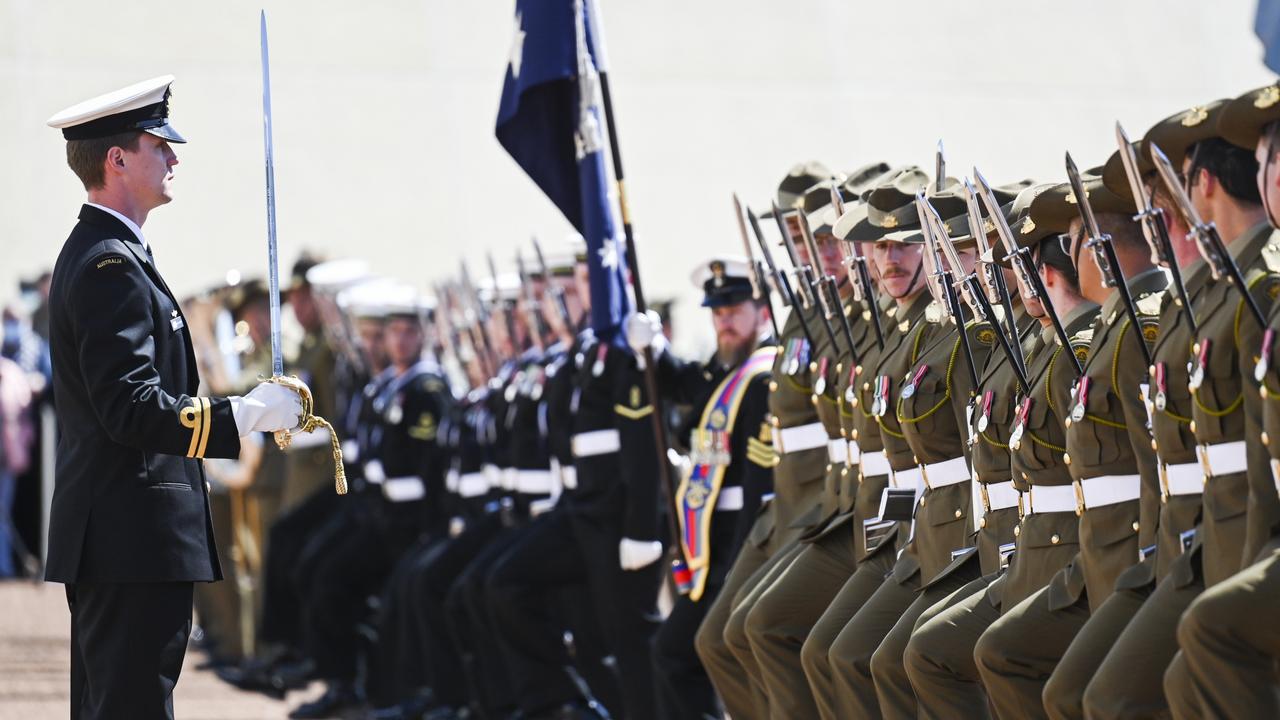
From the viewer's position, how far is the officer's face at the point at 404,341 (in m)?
9.66

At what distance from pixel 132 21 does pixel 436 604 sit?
1034 centimetres

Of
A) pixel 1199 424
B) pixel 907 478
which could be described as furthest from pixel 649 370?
pixel 1199 424

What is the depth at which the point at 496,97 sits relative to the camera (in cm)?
1806

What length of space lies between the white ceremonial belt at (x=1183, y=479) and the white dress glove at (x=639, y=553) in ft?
11.1

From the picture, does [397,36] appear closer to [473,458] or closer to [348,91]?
[348,91]

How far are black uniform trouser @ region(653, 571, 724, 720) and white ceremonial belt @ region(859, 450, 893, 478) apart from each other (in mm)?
1131

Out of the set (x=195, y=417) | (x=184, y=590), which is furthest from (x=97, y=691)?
(x=195, y=417)

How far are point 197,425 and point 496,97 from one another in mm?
14014

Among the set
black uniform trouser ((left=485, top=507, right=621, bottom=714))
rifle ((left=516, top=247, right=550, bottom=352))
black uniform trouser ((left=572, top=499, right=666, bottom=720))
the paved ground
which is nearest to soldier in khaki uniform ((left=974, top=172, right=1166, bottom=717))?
black uniform trouser ((left=572, top=499, right=666, bottom=720))

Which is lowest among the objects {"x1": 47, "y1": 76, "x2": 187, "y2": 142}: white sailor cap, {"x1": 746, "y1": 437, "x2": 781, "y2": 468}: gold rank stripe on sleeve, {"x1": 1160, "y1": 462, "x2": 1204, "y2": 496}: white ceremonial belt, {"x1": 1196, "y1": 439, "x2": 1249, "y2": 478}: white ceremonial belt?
{"x1": 746, "y1": 437, "x2": 781, "y2": 468}: gold rank stripe on sleeve

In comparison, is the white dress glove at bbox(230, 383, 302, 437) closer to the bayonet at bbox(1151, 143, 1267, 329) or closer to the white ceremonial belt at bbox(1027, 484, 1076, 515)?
the white ceremonial belt at bbox(1027, 484, 1076, 515)

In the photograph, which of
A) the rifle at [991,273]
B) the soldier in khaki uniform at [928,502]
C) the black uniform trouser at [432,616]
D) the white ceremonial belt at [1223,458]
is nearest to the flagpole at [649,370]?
the black uniform trouser at [432,616]

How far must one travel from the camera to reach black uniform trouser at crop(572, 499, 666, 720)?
713cm

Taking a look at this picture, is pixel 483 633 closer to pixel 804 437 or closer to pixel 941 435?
pixel 804 437
